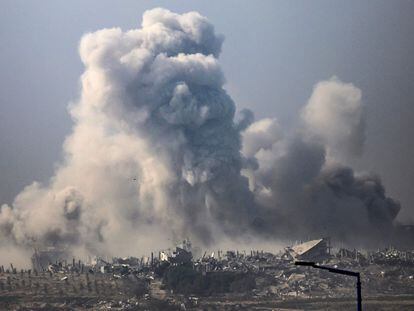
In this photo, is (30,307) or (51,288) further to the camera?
(51,288)

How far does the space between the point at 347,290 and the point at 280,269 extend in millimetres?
20695

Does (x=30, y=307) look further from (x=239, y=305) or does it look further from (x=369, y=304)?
(x=369, y=304)

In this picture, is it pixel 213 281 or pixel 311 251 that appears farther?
pixel 311 251

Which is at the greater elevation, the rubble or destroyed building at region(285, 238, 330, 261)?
destroyed building at region(285, 238, 330, 261)

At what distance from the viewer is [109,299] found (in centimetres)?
11731

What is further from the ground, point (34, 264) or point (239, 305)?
point (34, 264)

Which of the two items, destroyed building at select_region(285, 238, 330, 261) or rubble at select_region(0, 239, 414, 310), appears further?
destroyed building at select_region(285, 238, 330, 261)

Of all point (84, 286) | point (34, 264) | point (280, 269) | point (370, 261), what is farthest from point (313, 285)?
point (34, 264)

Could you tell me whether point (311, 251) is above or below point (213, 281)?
above

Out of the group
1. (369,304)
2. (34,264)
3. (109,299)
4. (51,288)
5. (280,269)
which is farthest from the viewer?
(34,264)

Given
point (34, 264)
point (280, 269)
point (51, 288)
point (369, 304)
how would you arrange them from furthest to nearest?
point (34, 264) < point (280, 269) < point (51, 288) < point (369, 304)

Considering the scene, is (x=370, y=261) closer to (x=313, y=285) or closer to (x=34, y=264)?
(x=313, y=285)

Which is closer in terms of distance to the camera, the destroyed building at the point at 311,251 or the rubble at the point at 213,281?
the rubble at the point at 213,281

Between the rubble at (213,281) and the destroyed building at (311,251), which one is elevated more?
the destroyed building at (311,251)
